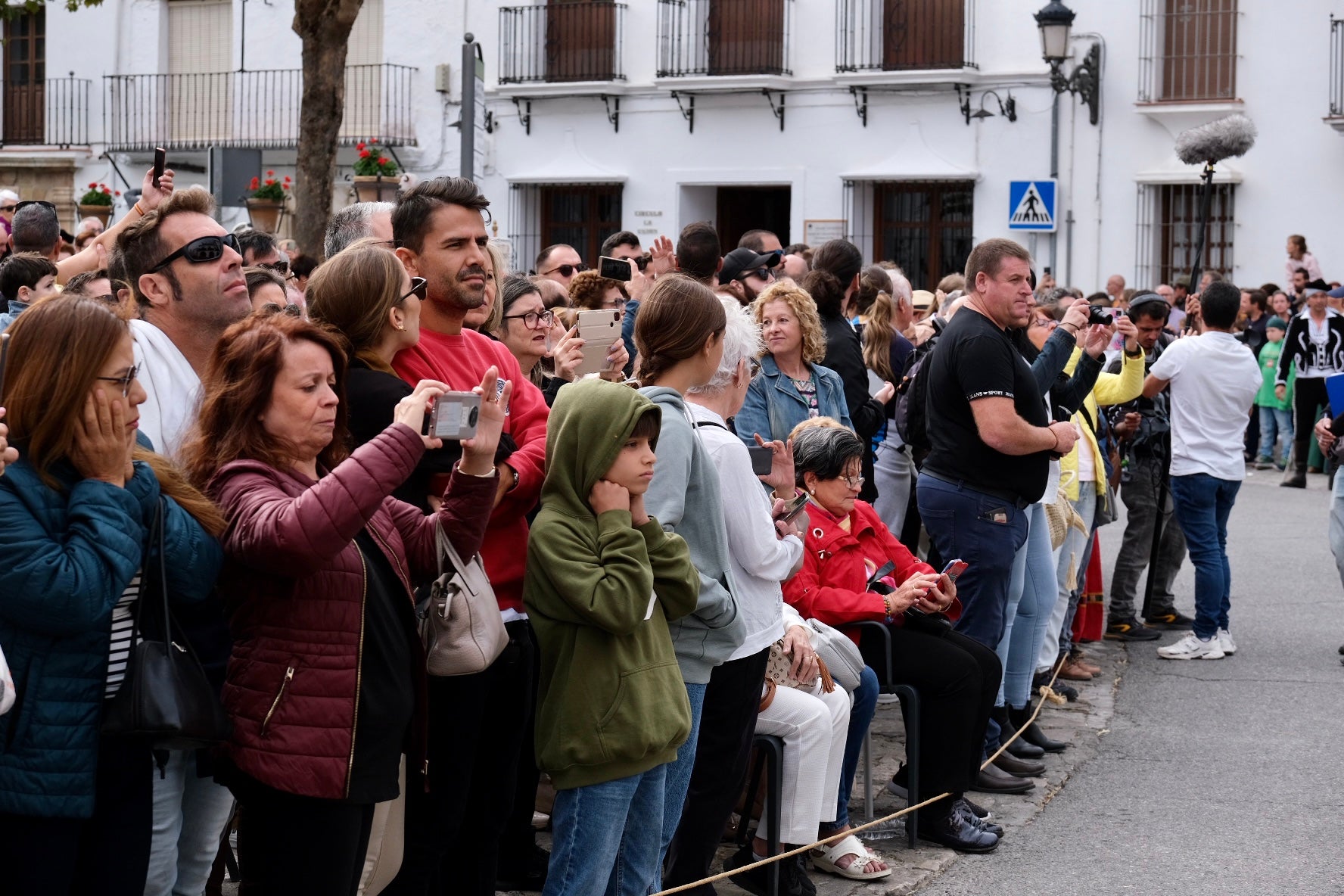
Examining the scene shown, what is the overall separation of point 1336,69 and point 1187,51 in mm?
1811

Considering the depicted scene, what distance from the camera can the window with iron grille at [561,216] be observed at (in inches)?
947

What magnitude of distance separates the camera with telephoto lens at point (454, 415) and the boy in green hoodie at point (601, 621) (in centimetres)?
62

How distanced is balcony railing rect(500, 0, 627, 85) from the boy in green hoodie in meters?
19.7

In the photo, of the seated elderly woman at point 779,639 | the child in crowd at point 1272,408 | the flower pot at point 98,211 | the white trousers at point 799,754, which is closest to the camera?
the seated elderly woman at point 779,639

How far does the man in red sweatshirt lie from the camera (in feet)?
13.3

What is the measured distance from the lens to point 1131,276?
20906 millimetres

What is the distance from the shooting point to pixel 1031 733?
7438 millimetres

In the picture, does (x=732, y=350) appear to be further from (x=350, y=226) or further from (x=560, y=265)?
(x=560, y=265)

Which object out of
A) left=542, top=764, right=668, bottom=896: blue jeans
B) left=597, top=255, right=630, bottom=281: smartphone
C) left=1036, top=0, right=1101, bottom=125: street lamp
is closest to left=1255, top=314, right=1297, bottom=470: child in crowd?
left=1036, top=0, right=1101, bottom=125: street lamp

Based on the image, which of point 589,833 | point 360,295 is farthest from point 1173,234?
point 360,295

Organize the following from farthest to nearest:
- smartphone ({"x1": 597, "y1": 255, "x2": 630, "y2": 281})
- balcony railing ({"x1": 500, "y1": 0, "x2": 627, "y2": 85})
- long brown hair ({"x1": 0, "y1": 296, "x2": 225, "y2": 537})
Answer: balcony railing ({"x1": 500, "y1": 0, "x2": 627, "y2": 85}), smartphone ({"x1": 597, "y1": 255, "x2": 630, "y2": 281}), long brown hair ({"x1": 0, "y1": 296, "x2": 225, "y2": 537})

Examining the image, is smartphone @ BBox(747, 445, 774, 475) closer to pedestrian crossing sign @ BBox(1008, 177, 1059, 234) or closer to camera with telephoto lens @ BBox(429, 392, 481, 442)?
camera with telephoto lens @ BBox(429, 392, 481, 442)

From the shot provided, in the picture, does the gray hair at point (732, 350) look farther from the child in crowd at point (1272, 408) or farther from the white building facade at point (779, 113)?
the white building facade at point (779, 113)

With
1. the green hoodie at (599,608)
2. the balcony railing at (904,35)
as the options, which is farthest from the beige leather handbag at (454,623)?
the balcony railing at (904,35)
